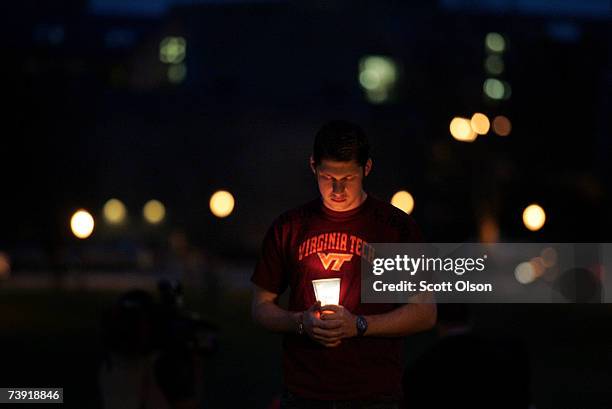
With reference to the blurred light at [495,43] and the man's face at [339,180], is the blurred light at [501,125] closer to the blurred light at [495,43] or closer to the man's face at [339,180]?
the blurred light at [495,43]

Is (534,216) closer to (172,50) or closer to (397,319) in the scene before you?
(397,319)

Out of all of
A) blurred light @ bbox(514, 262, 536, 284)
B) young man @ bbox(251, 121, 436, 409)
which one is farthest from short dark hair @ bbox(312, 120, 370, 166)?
blurred light @ bbox(514, 262, 536, 284)

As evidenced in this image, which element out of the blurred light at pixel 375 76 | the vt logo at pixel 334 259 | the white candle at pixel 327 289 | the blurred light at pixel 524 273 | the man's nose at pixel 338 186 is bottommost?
the white candle at pixel 327 289

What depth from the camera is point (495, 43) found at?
4684 centimetres

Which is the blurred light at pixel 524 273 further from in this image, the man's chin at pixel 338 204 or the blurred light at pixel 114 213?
the man's chin at pixel 338 204

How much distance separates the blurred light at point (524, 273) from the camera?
52319 millimetres

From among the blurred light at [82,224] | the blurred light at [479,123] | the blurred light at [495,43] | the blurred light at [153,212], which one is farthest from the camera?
the blurred light at [153,212]

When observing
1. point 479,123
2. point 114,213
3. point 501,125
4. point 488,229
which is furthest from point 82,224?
point 114,213

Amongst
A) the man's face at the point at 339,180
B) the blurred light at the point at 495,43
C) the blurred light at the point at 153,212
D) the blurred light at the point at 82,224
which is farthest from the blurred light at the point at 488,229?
the man's face at the point at 339,180

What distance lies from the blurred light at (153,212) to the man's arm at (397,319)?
6488cm

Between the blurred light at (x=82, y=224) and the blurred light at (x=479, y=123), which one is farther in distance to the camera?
the blurred light at (x=479, y=123)

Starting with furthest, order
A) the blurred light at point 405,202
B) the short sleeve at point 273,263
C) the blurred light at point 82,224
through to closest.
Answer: the blurred light at point 405,202 < the blurred light at point 82,224 < the short sleeve at point 273,263

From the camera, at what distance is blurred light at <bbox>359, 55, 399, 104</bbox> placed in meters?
62.8

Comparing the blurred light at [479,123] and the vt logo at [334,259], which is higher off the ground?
the blurred light at [479,123]
